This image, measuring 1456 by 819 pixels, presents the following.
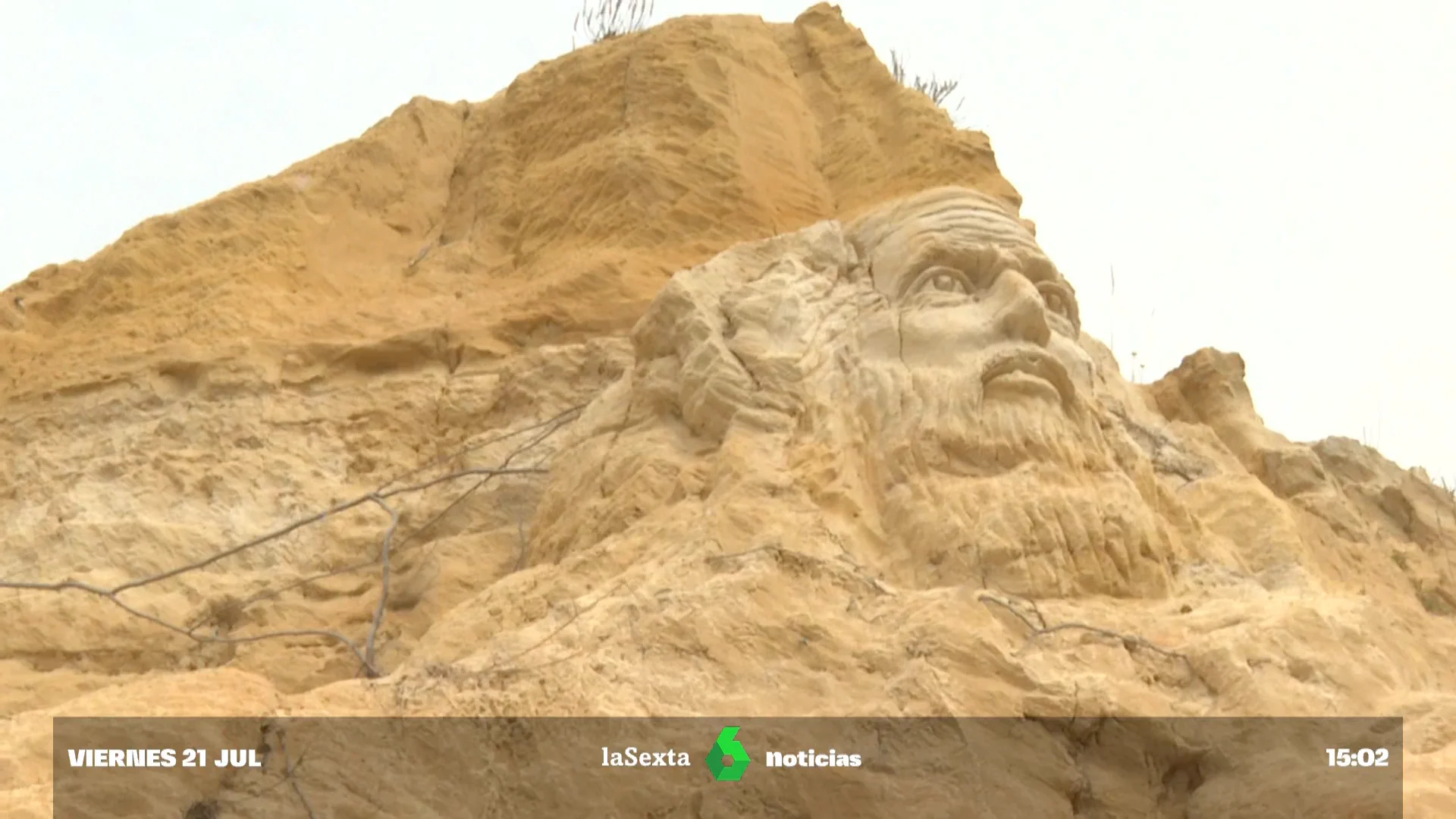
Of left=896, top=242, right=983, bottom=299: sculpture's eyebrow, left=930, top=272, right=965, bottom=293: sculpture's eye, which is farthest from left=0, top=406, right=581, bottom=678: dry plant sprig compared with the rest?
left=930, top=272, right=965, bottom=293: sculpture's eye

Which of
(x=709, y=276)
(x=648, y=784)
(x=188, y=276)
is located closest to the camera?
(x=648, y=784)

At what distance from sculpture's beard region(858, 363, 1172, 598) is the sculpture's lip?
6 cm

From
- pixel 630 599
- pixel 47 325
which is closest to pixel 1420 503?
pixel 630 599

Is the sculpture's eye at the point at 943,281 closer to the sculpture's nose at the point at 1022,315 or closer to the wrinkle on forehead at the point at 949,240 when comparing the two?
the wrinkle on forehead at the point at 949,240

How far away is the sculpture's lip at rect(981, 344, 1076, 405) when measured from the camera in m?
6.30

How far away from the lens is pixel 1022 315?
6.46 m

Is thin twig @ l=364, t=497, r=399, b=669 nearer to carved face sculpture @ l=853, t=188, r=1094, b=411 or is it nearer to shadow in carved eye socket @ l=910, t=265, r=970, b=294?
carved face sculpture @ l=853, t=188, r=1094, b=411

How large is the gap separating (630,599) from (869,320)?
2.03 m

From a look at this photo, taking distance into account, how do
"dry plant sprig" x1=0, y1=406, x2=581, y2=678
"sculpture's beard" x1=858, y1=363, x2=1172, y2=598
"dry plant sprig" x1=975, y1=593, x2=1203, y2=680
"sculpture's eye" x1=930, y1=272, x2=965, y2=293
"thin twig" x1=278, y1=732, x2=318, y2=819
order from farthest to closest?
"sculpture's eye" x1=930, y1=272, x2=965, y2=293, "dry plant sprig" x1=0, y1=406, x2=581, y2=678, "sculpture's beard" x1=858, y1=363, x2=1172, y2=598, "dry plant sprig" x1=975, y1=593, x2=1203, y2=680, "thin twig" x1=278, y1=732, x2=318, y2=819

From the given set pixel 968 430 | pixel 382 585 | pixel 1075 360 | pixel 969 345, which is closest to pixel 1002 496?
pixel 968 430

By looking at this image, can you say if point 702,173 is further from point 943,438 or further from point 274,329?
point 943,438

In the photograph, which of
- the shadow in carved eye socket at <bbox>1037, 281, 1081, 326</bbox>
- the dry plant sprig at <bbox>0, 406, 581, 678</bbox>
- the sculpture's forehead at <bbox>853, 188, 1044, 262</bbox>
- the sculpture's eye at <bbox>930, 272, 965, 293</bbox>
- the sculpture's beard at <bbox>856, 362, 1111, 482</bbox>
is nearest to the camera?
the sculpture's beard at <bbox>856, 362, 1111, 482</bbox>

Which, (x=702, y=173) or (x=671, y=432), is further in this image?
(x=702, y=173)

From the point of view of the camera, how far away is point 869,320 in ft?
22.5
